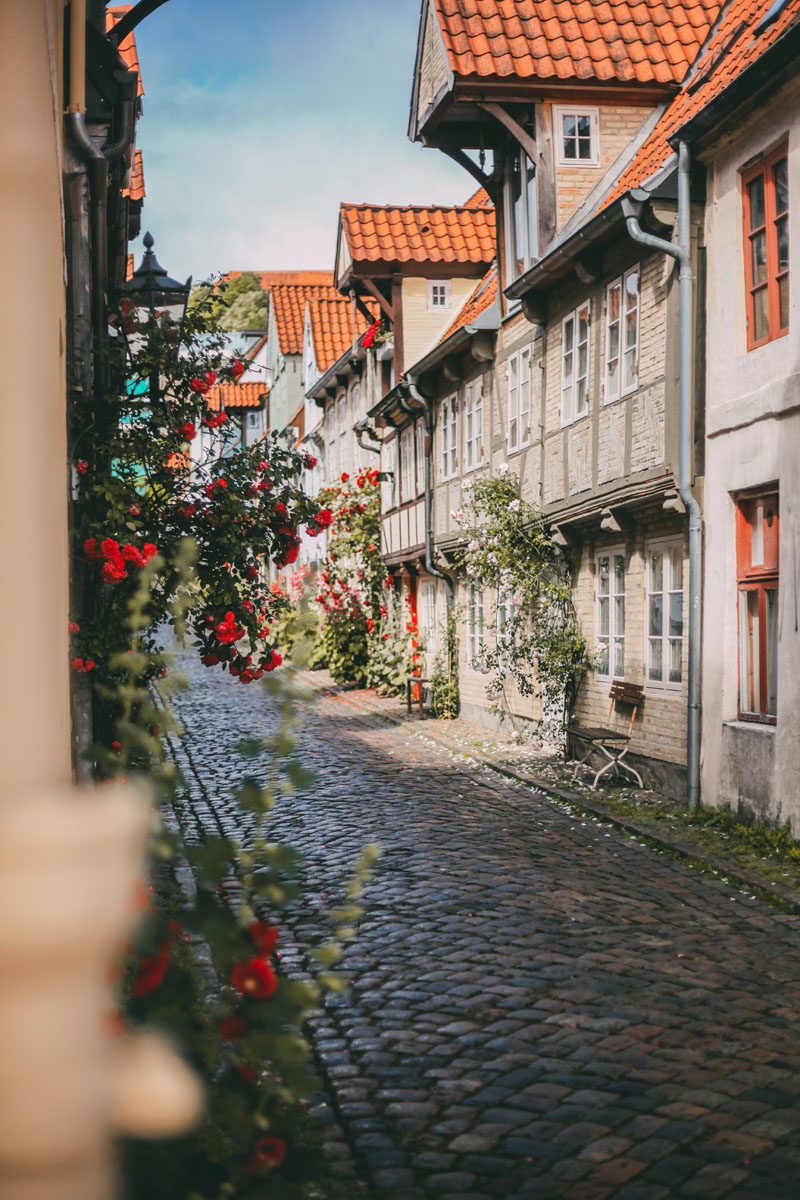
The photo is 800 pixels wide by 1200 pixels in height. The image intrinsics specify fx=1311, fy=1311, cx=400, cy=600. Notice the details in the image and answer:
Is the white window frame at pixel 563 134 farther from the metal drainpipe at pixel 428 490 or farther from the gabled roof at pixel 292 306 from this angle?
the gabled roof at pixel 292 306

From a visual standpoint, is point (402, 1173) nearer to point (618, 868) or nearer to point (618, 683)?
point (618, 868)

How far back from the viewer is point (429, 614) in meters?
22.4

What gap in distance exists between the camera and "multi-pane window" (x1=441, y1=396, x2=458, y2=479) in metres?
19.9

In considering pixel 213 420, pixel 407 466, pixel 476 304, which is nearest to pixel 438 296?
pixel 476 304

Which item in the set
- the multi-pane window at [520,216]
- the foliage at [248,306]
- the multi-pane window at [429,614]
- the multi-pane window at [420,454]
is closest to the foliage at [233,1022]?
the multi-pane window at [520,216]

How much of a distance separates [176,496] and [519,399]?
7.47 meters

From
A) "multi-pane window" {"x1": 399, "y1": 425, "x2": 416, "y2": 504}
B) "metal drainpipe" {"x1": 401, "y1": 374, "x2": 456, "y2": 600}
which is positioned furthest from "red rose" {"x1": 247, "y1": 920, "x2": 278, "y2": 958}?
"multi-pane window" {"x1": 399, "y1": 425, "x2": 416, "y2": 504}

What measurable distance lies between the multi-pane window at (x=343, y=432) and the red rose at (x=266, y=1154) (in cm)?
2977

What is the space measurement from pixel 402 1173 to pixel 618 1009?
72.3 inches

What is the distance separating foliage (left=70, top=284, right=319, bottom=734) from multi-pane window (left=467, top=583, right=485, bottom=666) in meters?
8.36

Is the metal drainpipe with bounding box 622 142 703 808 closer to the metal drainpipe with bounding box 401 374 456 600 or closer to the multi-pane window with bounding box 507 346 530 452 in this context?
the multi-pane window with bounding box 507 346 530 452

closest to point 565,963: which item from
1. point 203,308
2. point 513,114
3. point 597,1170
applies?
point 597,1170

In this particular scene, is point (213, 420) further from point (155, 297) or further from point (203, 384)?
point (155, 297)

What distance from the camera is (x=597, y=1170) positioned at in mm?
3967
